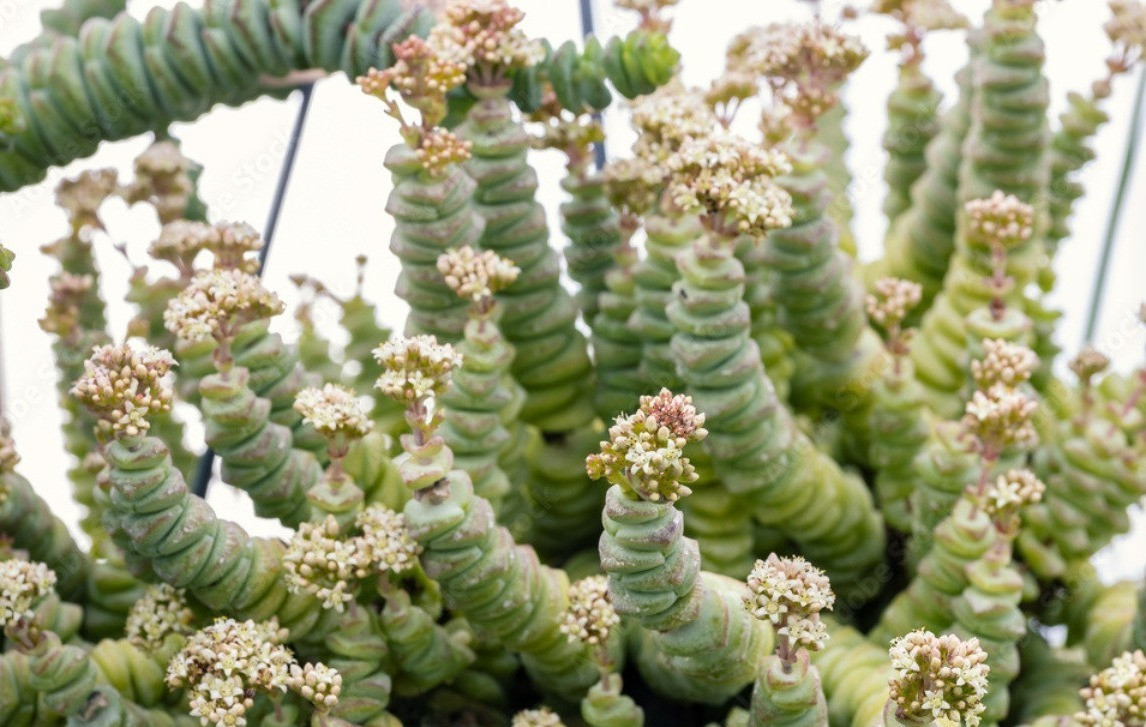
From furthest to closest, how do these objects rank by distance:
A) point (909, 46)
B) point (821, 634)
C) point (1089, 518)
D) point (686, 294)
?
→ 1. point (909, 46)
2. point (1089, 518)
3. point (686, 294)
4. point (821, 634)

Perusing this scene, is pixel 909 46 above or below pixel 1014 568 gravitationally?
above

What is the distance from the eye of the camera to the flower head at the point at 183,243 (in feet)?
3.39

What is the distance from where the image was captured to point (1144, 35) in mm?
1207

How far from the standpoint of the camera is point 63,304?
3.80 ft

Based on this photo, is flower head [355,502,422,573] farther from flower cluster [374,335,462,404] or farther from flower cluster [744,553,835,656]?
flower cluster [744,553,835,656]

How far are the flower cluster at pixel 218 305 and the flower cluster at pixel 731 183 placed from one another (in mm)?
241

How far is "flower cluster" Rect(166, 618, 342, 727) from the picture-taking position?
895 millimetres

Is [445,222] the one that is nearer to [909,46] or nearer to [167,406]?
[167,406]

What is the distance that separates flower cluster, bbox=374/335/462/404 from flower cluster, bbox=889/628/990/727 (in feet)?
0.89

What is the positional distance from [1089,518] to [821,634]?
1.02 ft

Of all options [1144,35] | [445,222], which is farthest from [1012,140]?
[445,222]

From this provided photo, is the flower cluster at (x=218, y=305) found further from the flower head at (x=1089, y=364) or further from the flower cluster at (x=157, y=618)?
the flower head at (x=1089, y=364)

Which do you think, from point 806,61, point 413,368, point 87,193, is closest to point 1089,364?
point 806,61

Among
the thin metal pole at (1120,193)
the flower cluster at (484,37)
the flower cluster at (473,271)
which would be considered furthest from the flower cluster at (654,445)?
the thin metal pole at (1120,193)
